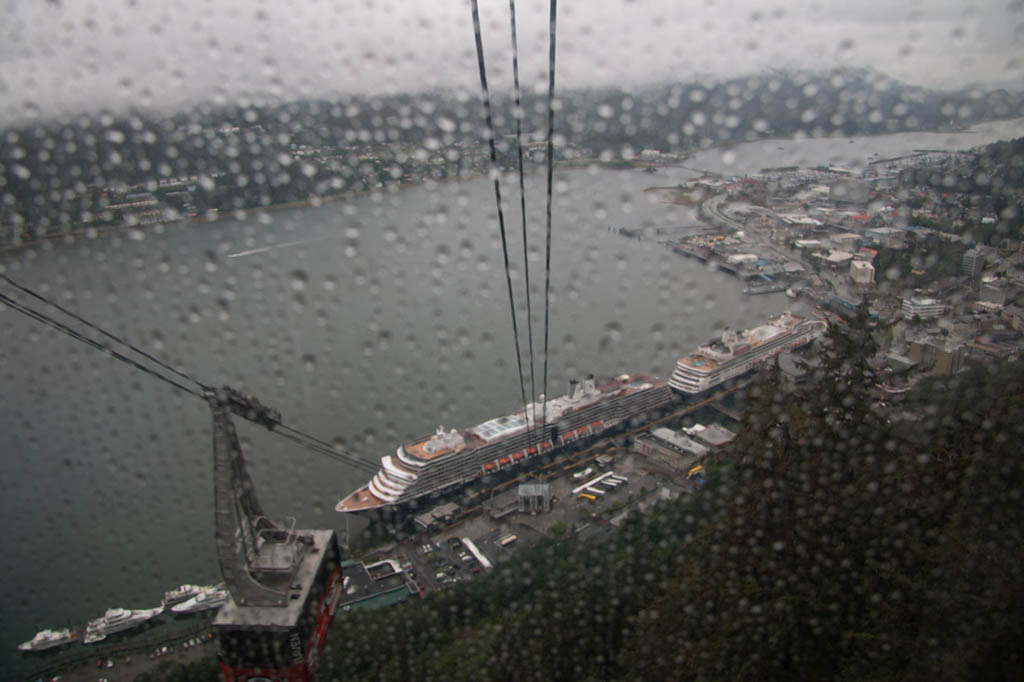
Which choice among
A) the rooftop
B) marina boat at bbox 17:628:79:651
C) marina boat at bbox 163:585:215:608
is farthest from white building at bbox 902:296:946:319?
marina boat at bbox 17:628:79:651

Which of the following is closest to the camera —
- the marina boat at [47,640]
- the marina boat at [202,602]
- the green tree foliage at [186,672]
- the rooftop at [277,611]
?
the rooftop at [277,611]

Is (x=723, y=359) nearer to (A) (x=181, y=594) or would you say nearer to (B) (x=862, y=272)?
(B) (x=862, y=272)

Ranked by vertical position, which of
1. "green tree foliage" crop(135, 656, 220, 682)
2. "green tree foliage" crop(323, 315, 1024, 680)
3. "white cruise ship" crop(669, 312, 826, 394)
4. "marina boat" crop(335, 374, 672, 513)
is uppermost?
"green tree foliage" crop(323, 315, 1024, 680)

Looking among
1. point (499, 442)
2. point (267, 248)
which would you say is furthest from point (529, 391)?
point (267, 248)

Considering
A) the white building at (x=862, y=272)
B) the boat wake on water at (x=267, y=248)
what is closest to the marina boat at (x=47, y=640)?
the boat wake on water at (x=267, y=248)

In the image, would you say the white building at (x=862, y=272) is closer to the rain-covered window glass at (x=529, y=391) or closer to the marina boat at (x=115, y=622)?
the rain-covered window glass at (x=529, y=391)

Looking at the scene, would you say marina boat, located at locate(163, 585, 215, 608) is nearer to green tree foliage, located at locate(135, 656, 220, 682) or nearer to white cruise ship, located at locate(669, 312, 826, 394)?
green tree foliage, located at locate(135, 656, 220, 682)
